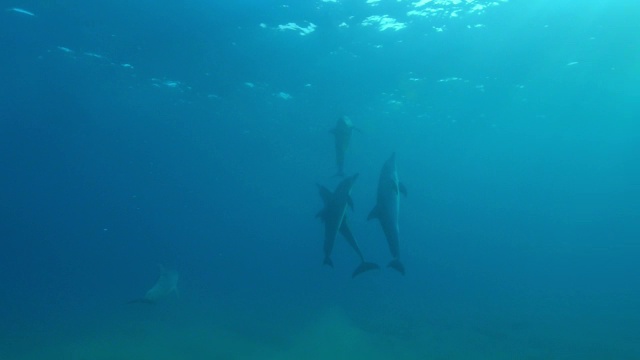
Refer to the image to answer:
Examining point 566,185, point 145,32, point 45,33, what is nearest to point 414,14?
point 145,32

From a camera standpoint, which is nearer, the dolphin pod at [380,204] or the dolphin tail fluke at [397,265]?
the dolphin pod at [380,204]

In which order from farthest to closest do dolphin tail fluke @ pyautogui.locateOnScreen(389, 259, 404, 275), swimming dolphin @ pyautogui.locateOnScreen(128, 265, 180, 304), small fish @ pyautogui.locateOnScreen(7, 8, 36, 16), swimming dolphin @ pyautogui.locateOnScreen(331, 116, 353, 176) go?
small fish @ pyautogui.locateOnScreen(7, 8, 36, 16) → swimming dolphin @ pyautogui.locateOnScreen(128, 265, 180, 304) → swimming dolphin @ pyautogui.locateOnScreen(331, 116, 353, 176) → dolphin tail fluke @ pyautogui.locateOnScreen(389, 259, 404, 275)

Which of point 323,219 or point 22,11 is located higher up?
point 22,11

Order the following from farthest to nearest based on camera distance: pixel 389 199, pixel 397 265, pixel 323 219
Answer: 1. pixel 397 265
2. pixel 323 219
3. pixel 389 199

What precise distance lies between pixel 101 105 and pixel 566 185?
194ft

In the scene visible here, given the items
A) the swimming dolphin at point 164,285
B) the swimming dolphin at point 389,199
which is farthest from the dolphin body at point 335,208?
the swimming dolphin at point 164,285

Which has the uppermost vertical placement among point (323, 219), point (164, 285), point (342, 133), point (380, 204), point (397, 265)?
point (342, 133)

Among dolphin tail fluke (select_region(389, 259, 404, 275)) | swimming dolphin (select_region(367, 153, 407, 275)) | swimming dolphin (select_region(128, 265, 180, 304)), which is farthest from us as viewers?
swimming dolphin (select_region(128, 265, 180, 304))

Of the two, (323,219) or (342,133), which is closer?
(323,219)

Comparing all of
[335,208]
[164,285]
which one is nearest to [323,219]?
[335,208]

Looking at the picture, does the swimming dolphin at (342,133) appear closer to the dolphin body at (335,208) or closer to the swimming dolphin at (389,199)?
the dolphin body at (335,208)

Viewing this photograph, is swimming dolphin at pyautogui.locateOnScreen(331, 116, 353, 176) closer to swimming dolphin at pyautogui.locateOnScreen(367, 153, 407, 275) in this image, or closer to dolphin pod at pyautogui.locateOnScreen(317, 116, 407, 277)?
dolphin pod at pyautogui.locateOnScreen(317, 116, 407, 277)

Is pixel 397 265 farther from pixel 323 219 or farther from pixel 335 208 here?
pixel 335 208

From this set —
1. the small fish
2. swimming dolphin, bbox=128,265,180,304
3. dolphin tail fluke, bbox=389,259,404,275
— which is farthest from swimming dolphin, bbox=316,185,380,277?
the small fish
